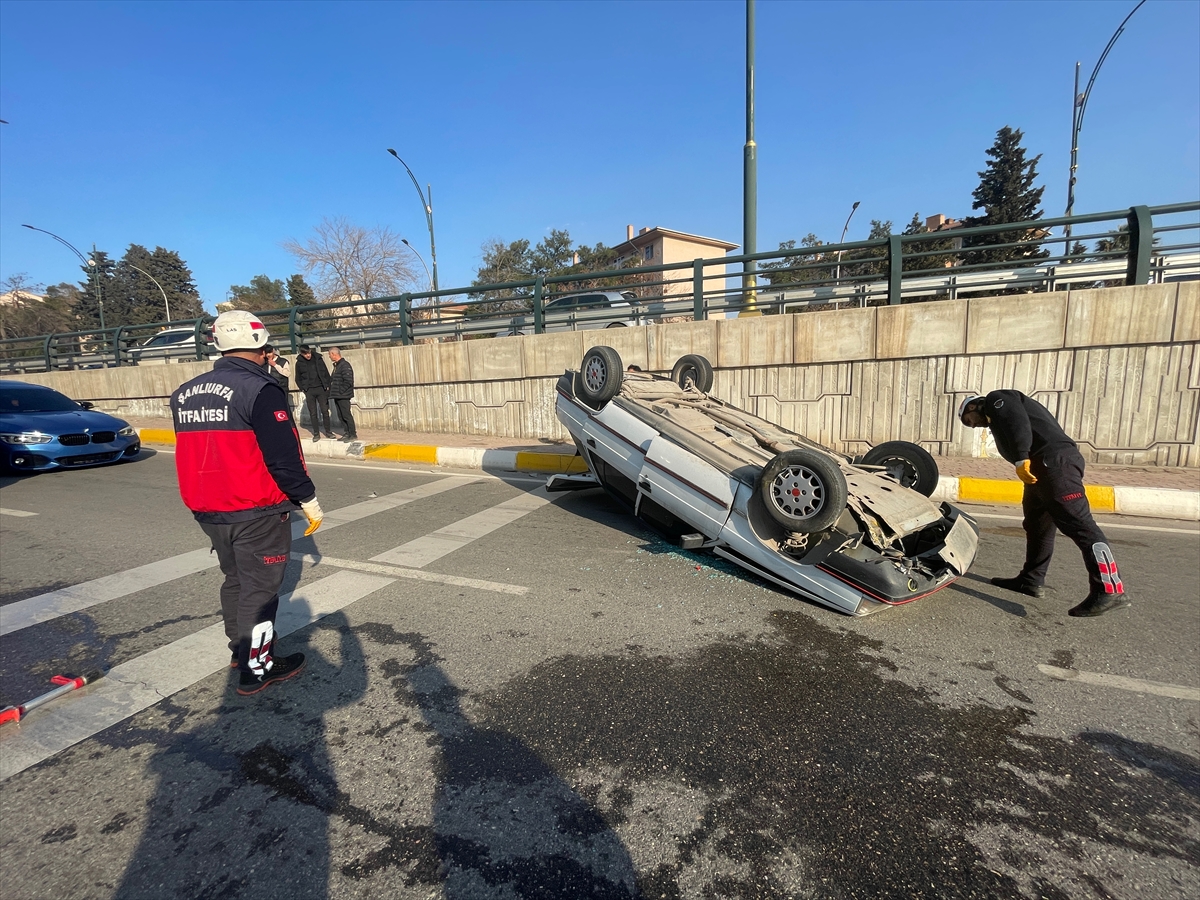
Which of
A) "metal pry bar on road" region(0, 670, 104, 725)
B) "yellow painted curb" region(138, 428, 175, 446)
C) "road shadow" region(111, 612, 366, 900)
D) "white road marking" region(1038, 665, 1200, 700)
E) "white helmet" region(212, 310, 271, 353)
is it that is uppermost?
"white helmet" region(212, 310, 271, 353)

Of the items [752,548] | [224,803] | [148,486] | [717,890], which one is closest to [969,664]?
[752,548]

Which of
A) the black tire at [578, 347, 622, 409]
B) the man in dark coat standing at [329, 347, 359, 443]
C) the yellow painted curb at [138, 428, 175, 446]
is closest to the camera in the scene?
the black tire at [578, 347, 622, 409]

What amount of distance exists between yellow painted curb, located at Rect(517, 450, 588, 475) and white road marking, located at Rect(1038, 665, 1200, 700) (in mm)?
5973

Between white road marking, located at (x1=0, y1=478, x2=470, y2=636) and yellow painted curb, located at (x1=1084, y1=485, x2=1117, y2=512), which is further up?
white road marking, located at (x1=0, y1=478, x2=470, y2=636)

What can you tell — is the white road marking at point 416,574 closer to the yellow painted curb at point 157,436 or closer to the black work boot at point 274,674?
the black work boot at point 274,674

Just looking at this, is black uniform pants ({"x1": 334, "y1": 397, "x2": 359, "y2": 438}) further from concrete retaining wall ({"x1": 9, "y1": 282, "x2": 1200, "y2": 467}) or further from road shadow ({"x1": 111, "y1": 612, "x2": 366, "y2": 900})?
road shadow ({"x1": 111, "y1": 612, "x2": 366, "y2": 900})

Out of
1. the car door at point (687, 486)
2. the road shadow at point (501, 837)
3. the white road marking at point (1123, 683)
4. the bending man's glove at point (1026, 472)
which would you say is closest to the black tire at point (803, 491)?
the car door at point (687, 486)

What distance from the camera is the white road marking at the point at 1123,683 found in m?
2.86

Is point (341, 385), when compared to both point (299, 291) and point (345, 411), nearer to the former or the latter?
point (345, 411)

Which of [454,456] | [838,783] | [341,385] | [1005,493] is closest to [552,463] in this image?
[454,456]

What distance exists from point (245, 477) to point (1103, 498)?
308 inches

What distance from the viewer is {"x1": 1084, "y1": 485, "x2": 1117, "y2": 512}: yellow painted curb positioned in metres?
6.07

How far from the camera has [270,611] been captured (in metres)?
2.91

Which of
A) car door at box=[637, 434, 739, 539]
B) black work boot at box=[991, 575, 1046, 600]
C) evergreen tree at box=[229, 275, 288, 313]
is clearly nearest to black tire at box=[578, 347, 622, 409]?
car door at box=[637, 434, 739, 539]
